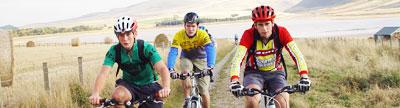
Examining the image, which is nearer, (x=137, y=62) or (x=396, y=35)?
(x=137, y=62)

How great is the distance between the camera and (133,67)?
20.1ft

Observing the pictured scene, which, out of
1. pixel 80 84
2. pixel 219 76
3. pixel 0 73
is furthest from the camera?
pixel 219 76

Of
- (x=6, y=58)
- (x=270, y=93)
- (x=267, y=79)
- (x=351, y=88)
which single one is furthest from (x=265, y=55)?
(x=6, y=58)

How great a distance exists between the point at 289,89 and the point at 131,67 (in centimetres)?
185

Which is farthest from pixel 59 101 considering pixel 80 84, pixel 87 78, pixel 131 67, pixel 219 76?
pixel 219 76

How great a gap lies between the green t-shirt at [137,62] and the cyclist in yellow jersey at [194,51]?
2411 millimetres

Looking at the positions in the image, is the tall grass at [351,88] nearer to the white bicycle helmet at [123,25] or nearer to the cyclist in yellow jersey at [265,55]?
the cyclist in yellow jersey at [265,55]

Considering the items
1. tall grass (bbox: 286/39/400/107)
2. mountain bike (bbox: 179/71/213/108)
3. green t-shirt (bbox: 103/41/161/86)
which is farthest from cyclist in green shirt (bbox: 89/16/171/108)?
tall grass (bbox: 286/39/400/107)

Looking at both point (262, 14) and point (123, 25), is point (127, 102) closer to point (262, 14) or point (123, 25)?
point (123, 25)

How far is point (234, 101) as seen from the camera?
12422 millimetres

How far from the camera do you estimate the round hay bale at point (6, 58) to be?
15875 millimetres

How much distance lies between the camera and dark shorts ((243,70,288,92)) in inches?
261

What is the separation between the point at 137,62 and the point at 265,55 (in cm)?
171

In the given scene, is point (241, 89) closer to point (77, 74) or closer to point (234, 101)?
point (234, 101)
